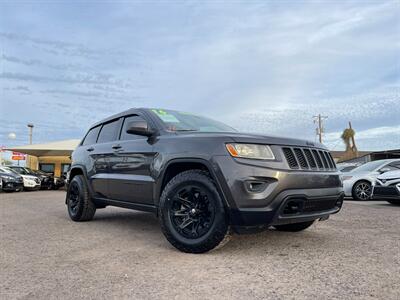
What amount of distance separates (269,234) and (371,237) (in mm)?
1204

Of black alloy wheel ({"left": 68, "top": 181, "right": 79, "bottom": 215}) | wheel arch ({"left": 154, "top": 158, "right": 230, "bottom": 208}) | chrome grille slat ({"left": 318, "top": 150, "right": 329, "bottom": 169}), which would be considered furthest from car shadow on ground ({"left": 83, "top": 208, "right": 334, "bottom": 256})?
chrome grille slat ({"left": 318, "top": 150, "right": 329, "bottom": 169})

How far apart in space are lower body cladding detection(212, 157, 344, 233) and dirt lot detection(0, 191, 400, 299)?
0.37 metres

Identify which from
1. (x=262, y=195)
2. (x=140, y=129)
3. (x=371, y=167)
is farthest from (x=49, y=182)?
(x=262, y=195)

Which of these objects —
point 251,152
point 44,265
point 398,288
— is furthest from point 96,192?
point 398,288

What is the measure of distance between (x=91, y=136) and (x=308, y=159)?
159 inches

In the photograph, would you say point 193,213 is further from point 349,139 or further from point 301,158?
point 349,139

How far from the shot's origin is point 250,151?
347cm

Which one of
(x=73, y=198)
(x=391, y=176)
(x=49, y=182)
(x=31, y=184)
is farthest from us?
(x=49, y=182)

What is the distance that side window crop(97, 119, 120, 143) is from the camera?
5444 mm

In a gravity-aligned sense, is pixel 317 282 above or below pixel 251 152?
below

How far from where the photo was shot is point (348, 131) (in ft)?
138

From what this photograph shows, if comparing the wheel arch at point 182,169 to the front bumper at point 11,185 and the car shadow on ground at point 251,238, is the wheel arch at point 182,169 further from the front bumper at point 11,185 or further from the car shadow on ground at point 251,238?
the front bumper at point 11,185

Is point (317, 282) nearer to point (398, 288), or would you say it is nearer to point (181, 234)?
point (398, 288)

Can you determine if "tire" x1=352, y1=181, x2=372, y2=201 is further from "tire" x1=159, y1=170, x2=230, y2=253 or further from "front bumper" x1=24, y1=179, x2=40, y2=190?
"front bumper" x1=24, y1=179, x2=40, y2=190
